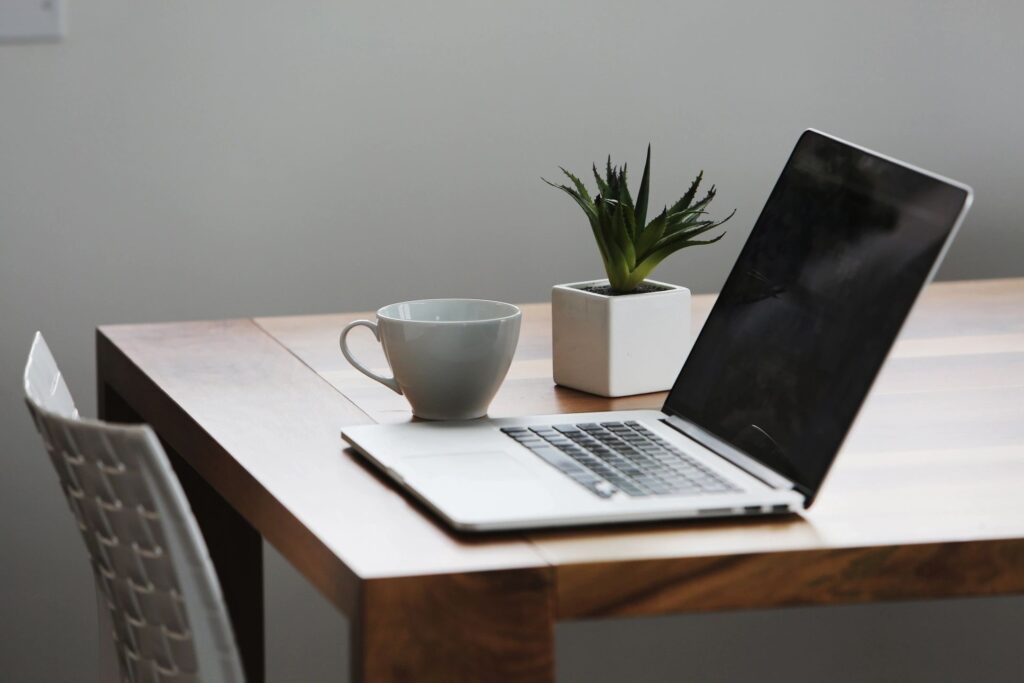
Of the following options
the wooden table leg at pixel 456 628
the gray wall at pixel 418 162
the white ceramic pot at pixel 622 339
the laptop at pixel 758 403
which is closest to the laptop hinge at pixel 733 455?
the laptop at pixel 758 403

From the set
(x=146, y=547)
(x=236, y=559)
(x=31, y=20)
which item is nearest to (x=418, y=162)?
(x=31, y=20)

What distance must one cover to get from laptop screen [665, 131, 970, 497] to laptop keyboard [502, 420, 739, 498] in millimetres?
54

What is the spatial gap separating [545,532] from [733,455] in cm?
21

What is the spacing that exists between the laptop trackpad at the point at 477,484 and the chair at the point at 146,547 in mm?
147

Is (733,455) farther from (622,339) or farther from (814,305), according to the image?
(622,339)

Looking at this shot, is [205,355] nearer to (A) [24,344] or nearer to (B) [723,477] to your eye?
(B) [723,477]

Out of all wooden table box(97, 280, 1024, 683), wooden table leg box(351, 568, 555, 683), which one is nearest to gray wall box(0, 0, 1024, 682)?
wooden table box(97, 280, 1024, 683)

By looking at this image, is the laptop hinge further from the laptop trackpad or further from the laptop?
the laptop trackpad

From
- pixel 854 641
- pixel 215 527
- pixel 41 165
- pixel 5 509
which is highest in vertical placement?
pixel 41 165

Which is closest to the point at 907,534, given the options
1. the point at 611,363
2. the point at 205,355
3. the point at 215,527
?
the point at 611,363

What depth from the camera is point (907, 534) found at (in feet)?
2.72

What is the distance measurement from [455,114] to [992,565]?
1.53 meters

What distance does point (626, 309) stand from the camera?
120 centimetres

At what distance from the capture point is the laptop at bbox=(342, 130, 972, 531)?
2.87 ft
